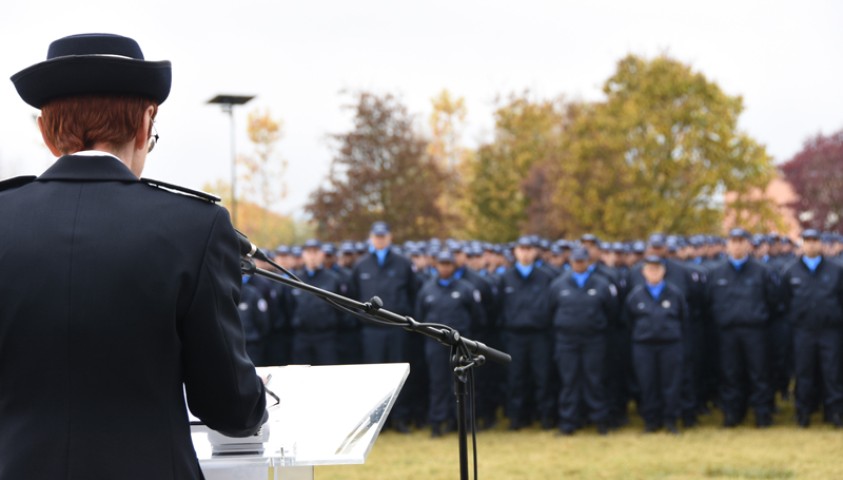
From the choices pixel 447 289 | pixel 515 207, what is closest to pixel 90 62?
pixel 447 289

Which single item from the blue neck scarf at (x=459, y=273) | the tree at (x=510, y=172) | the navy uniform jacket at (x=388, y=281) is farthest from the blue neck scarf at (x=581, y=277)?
the tree at (x=510, y=172)

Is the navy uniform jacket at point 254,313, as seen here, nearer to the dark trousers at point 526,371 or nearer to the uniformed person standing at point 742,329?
the dark trousers at point 526,371

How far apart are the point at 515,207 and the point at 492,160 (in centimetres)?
236

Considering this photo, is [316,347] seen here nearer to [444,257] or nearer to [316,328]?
[316,328]

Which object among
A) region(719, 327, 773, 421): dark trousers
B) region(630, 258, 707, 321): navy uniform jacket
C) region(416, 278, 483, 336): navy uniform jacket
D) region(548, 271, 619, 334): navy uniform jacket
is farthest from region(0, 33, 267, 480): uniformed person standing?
region(630, 258, 707, 321): navy uniform jacket

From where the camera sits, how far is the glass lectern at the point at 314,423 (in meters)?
2.42

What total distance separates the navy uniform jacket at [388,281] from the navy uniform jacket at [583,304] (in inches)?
64.9

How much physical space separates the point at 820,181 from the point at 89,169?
139 feet

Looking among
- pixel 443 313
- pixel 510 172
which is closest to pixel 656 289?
pixel 443 313

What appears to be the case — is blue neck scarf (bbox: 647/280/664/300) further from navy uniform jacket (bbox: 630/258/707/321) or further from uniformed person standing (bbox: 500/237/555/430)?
uniformed person standing (bbox: 500/237/555/430)

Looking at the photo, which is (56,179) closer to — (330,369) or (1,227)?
(1,227)

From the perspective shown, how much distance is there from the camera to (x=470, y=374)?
314cm

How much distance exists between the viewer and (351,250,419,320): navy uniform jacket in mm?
11773

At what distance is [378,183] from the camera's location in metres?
36.1
